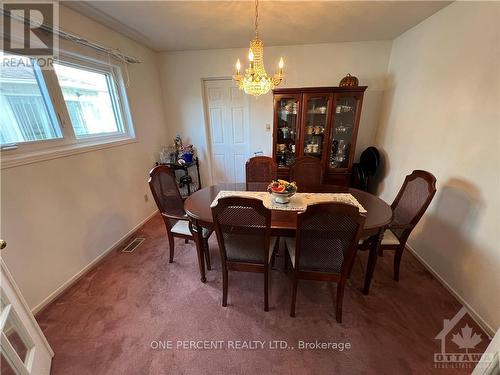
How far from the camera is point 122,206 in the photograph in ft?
8.14

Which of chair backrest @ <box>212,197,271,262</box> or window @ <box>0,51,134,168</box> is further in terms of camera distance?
window @ <box>0,51,134,168</box>

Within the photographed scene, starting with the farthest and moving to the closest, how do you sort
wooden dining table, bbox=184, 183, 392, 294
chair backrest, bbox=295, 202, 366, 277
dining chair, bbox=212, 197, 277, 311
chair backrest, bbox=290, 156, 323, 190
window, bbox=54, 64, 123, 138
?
chair backrest, bbox=290, 156, 323, 190 < window, bbox=54, 64, 123, 138 < wooden dining table, bbox=184, 183, 392, 294 < dining chair, bbox=212, 197, 277, 311 < chair backrest, bbox=295, 202, 366, 277

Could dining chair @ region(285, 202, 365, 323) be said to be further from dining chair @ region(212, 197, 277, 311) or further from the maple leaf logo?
the maple leaf logo

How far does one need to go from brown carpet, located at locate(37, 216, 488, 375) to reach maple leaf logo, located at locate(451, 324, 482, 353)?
51mm

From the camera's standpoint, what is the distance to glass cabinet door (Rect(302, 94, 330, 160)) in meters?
2.74

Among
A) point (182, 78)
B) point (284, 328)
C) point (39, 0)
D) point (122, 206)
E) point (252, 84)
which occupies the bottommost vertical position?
point (284, 328)

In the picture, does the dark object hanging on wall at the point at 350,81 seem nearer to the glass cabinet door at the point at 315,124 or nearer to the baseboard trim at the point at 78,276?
the glass cabinet door at the point at 315,124

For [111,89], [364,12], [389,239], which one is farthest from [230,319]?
[364,12]

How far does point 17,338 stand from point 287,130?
3.13 metres

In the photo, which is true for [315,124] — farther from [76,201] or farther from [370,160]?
[76,201]

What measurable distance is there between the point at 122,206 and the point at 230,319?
1892mm

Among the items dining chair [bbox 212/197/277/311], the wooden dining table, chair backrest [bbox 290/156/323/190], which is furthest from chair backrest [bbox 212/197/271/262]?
chair backrest [bbox 290/156/323/190]

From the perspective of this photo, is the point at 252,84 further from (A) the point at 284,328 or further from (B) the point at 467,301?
(B) the point at 467,301

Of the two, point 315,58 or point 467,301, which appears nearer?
point 467,301
